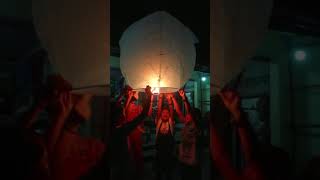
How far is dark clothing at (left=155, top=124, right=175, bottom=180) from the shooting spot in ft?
6.11

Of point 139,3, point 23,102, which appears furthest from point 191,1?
point 23,102

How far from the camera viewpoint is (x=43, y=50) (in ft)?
5.19

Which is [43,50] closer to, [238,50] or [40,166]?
[40,166]

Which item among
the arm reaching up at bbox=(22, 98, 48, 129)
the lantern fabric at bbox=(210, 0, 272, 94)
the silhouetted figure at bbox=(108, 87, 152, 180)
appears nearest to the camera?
the arm reaching up at bbox=(22, 98, 48, 129)

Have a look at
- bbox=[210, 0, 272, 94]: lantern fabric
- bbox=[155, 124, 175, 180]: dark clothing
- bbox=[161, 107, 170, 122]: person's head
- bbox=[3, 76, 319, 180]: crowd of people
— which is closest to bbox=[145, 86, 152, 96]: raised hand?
bbox=[3, 76, 319, 180]: crowd of people

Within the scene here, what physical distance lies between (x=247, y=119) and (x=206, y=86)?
320 millimetres

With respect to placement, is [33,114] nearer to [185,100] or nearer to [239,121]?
[185,100]

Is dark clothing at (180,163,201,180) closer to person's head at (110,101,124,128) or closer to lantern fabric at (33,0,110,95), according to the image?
person's head at (110,101,124,128)

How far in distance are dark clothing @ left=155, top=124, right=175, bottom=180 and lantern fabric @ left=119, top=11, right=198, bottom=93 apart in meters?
0.25

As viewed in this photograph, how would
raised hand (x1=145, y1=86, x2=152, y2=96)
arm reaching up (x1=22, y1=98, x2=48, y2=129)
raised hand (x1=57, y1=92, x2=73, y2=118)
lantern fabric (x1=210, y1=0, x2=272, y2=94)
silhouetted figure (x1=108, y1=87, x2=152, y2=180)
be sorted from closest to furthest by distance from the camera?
arm reaching up (x1=22, y1=98, x2=48, y2=129)
raised hand (x1=57, y1=92, x2=73, y2=118)
silhouetted figure (x1=108, y1=87, x2=152, y2=180)
raised hand (x1=145, y1=86, x2=152, y2=96)
lantern fabric (x1=210, y1=0, x2=272, y2=94)

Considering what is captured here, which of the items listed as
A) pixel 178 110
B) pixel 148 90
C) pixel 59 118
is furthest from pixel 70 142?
pixel 178 110

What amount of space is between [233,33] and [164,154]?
0.79 m

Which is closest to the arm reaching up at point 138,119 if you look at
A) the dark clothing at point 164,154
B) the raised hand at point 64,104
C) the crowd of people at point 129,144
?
the crowd of people at point 129,144

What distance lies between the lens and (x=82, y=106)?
1684mm
